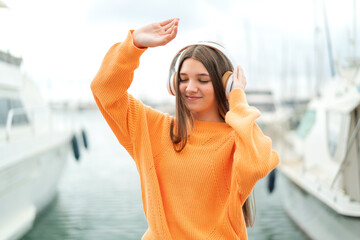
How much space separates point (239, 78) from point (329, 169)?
3.90 metres

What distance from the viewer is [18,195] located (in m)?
3.83

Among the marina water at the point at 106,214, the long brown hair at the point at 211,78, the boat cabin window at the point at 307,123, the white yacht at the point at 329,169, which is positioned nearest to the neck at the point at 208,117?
the long brown hair at the point at 211,78

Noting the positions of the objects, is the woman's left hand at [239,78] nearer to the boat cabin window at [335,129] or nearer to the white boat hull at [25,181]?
the white boat hull at [25,181]

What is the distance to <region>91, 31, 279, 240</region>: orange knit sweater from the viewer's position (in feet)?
3.82

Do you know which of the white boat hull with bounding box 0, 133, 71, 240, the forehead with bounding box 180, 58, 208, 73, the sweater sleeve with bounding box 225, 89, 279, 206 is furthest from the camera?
the white boat hull with bounding box 0, 133, 71, 240

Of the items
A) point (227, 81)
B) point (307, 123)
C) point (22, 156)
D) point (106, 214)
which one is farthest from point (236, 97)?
point (307, 123)

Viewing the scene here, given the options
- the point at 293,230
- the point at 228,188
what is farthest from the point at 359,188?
the point at 228,188

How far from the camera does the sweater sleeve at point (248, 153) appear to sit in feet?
3.70

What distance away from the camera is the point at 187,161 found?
1236 millimetres

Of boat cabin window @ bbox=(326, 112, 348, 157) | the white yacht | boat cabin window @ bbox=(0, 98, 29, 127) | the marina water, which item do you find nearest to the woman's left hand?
the white yacht

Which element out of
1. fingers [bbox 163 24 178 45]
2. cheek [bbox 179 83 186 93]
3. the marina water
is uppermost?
fingers [bbox 163 24 178 45]

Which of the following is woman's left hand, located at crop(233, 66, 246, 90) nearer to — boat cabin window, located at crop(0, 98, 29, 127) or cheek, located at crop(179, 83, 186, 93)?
cheek, located at crop(179, 83, 186, 93)

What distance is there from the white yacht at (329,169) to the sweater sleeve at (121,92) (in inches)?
115

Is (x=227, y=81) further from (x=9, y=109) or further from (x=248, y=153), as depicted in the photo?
(x=9, y=109)
